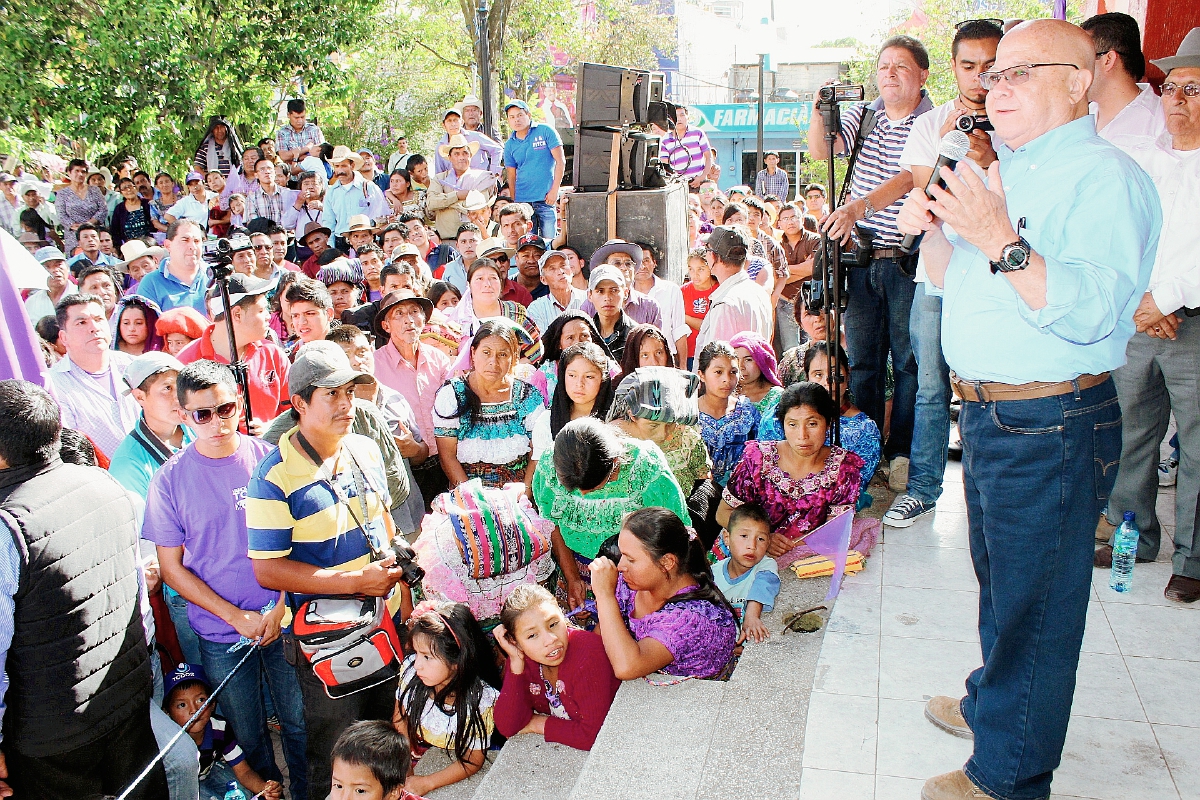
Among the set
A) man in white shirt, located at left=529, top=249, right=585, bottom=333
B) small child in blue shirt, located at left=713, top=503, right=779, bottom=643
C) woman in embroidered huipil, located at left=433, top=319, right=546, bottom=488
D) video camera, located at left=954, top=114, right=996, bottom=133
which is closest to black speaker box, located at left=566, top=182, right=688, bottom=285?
man in white shirt, located at left=529, top=249, right=585, bottom=333

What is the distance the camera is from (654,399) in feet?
13.8

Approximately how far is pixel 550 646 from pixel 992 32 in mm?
3005

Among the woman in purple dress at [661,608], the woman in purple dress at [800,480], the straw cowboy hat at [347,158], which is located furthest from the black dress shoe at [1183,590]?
the straw cowboy hat at [347,158]

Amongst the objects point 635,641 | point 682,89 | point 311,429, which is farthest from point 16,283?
point 682,89

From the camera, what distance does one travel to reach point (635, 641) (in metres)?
3.29

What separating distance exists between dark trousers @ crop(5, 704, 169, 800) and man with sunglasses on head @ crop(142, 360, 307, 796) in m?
0.43

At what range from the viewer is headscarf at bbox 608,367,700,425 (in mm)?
4199

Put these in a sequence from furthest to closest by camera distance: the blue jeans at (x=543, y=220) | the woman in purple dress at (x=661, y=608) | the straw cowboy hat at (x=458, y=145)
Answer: the straw cowboy hat at (x=458, y=145)
the blue jeans at (x=543, y=220)
the woman in purple dress at (x=661, y=608)

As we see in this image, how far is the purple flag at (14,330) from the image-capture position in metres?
3.86

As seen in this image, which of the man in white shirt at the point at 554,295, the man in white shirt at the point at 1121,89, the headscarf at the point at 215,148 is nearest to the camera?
the man in white shirt at the point at 1121,89

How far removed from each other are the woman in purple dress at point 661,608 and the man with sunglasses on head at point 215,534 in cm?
137

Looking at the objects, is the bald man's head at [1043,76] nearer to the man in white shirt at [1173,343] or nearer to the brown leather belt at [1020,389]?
the brown leather belt at [1020,389]

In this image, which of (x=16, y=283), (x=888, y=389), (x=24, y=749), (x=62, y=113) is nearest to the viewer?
(x=24, y=749)

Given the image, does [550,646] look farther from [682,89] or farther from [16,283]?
[682,89]
